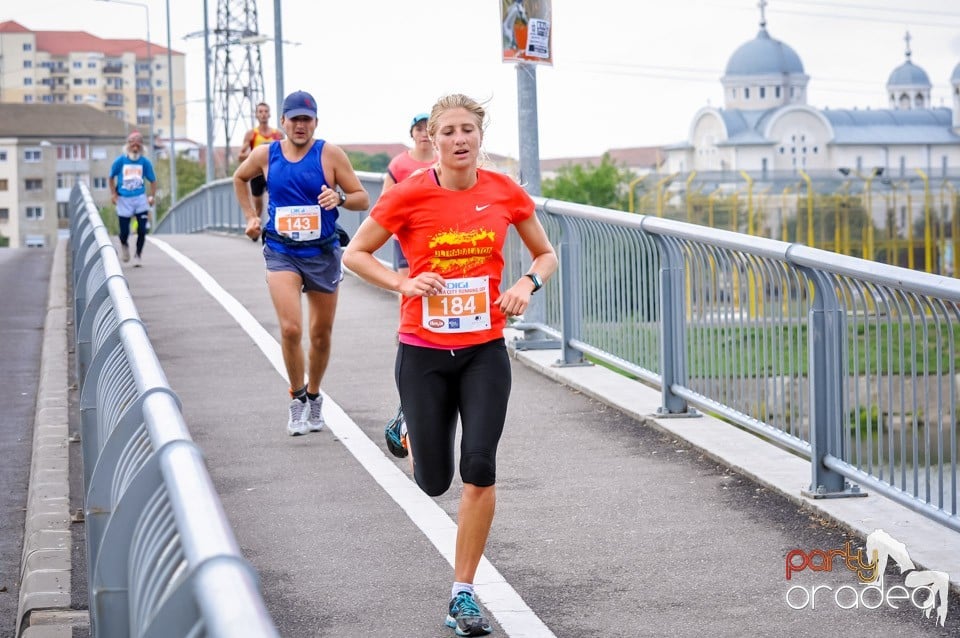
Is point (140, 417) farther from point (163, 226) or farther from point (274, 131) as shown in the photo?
point (163, 226)

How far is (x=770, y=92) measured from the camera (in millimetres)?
177250

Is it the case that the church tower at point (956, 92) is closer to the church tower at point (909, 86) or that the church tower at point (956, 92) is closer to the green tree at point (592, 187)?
the church tower at point (909, 86)

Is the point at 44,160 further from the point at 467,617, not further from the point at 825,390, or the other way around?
the point at 467,617

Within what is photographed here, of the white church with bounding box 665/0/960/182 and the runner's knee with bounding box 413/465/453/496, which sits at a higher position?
the white church with bounding box 665/0/960/182

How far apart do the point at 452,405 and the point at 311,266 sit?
3716 millimetres

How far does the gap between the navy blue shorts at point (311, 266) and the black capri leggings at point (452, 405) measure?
3611 mm

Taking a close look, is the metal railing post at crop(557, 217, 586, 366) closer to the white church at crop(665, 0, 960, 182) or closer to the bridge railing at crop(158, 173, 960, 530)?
the bridge railing at crop(158, 173, 960, 530)

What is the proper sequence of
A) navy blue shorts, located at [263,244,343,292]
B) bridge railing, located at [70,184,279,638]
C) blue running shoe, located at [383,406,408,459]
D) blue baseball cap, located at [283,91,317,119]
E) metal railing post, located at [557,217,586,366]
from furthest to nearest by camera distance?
1. metal railing post, located at [557,217,586,366]
2. navy blue shorts, located at [263,244,343,292]
3. blue baseball cap, located at [283,91,317,119]
4. blue running shoe, located at [383,406,408,459]
5. bridge railing, located at [70,184,279,638]

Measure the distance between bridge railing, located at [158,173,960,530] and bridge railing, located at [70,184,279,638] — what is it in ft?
10.0

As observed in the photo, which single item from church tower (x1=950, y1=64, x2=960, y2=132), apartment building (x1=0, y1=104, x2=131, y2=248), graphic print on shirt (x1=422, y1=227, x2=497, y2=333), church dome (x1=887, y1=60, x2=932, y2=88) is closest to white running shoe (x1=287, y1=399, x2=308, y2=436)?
graphic print on shirt (x1=422, y1=227, x2=497, y2=333)

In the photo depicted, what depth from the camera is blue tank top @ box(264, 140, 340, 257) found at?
9.20 m

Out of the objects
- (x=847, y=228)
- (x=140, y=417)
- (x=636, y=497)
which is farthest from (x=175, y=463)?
(x=847, y=228)

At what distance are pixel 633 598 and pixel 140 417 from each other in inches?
99.2

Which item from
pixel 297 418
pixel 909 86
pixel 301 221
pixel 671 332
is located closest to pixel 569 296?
pixel 671 332
